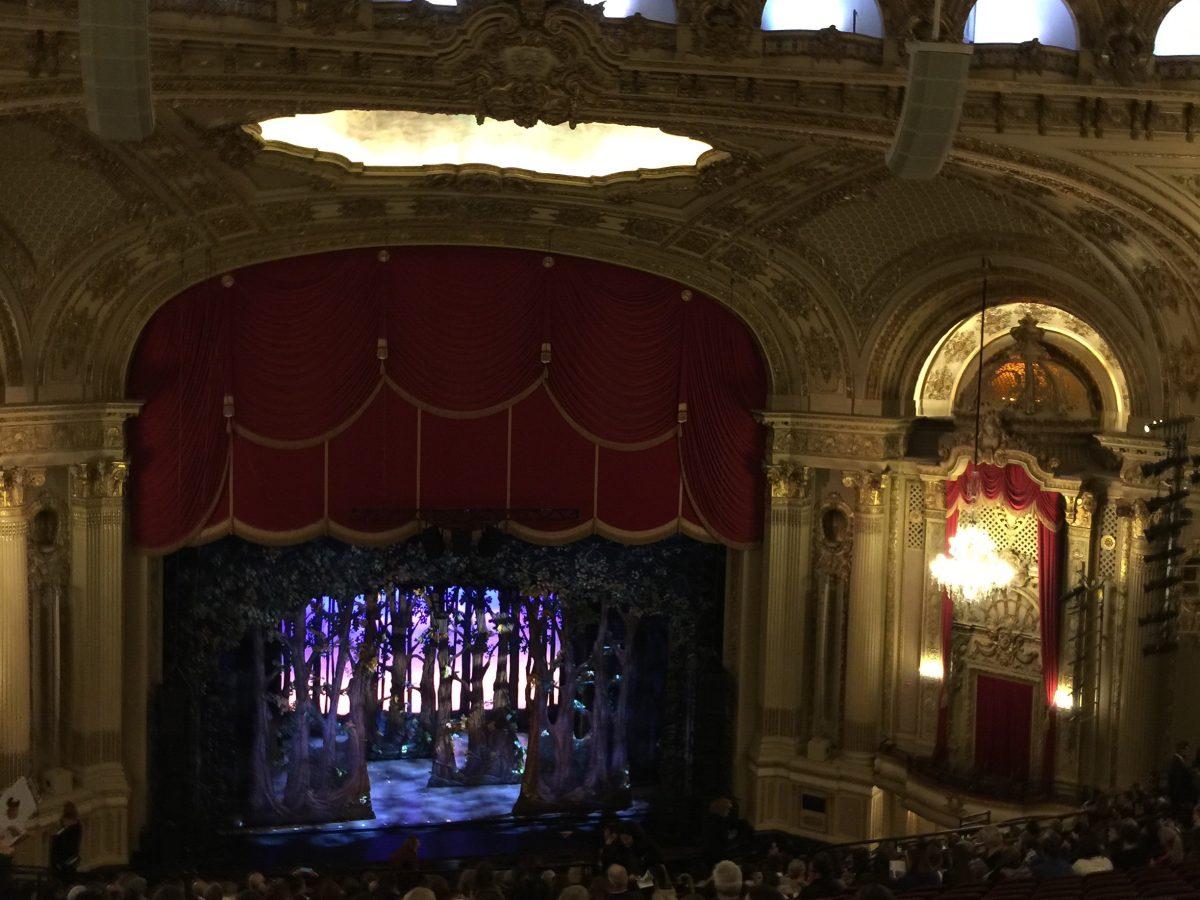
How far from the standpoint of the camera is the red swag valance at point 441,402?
15656 mm

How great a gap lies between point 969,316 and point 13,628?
30.7ft

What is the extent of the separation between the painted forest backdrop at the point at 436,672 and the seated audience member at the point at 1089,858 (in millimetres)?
6913

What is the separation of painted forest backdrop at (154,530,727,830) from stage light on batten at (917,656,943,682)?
7.43 feet

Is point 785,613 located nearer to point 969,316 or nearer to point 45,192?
point 969,316

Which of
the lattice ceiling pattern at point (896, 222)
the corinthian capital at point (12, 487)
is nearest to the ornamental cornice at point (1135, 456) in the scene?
the lattice ceiling pattern at point (896, 222)

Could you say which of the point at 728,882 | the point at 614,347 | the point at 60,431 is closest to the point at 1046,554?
the point at 614,347

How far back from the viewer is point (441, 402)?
1628 centimetres

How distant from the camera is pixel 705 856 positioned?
53.5 feet

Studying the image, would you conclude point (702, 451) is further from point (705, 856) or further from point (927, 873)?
point (927, 873)

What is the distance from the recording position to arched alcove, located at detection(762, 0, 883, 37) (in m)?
11.3

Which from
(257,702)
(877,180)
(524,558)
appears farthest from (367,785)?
(877,180)

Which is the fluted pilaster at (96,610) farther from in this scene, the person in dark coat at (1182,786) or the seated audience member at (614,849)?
the person in dark coat at (1182,786)

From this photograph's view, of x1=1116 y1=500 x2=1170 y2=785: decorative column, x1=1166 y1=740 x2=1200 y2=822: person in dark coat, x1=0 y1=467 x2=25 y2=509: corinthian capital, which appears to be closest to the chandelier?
x1=1116 y1=500 x2=1170 y2=785: decorative column

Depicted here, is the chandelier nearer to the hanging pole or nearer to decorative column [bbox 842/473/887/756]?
the hanging pole
